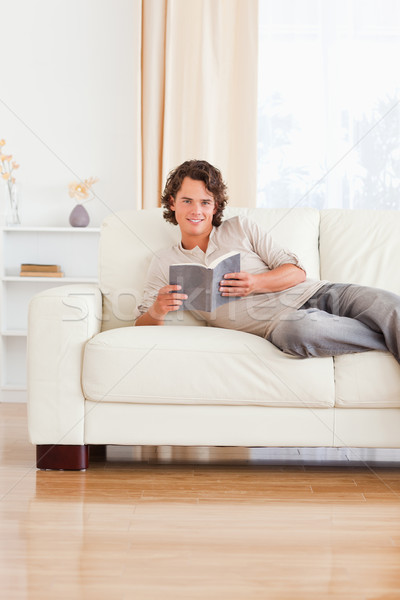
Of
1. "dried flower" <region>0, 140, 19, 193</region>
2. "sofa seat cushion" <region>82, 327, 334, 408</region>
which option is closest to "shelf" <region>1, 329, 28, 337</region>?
"dried flower" <region>0, 140, 19, 193</region>

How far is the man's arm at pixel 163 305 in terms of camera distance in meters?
2.29

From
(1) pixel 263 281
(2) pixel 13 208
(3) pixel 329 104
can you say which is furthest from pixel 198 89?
(1) pixel 263 281

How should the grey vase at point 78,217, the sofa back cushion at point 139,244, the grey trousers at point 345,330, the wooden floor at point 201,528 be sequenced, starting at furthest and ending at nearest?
the grey vase at point 78,217 → the sofa back cushion at point 139,244 → the grey trousers at point 345,330 → the wooden floor at point 201,528

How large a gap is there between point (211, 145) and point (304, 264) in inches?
48.8

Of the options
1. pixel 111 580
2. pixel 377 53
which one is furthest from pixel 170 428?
pixel 377 53

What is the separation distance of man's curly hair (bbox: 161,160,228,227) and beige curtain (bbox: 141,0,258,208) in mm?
1064

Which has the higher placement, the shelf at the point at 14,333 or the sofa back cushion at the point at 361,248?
the sofa back cushion at the point at 361,248

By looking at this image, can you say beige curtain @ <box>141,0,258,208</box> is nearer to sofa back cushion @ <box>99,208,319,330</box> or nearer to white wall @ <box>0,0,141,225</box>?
white wall @ <box>0,0,141,225</box>

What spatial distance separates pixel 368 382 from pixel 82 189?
7.00 feet

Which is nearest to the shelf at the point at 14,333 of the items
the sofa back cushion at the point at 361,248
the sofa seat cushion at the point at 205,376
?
the sofa seat cushion at the point at 205,376

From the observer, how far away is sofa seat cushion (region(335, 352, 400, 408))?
2.11m

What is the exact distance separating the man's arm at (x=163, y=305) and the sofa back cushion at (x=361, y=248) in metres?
0.68

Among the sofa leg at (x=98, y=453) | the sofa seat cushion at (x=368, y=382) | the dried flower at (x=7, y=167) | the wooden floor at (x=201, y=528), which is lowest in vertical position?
the sofa leg at (x=98, y=453)

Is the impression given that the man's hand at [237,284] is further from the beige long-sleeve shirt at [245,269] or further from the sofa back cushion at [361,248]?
the sofa back cushion at [361,248]
